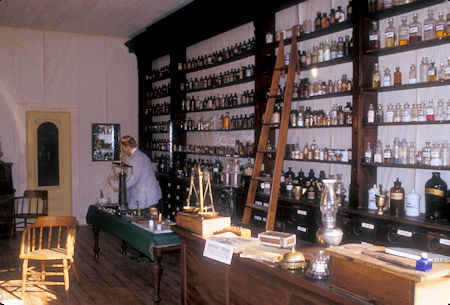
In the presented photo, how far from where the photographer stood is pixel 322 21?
15.8 ft

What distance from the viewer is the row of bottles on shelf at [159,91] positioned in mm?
8349

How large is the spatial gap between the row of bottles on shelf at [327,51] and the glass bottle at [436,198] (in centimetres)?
162

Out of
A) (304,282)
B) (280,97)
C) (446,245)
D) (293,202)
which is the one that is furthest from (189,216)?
(280,97)

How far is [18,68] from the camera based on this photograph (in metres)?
8.20

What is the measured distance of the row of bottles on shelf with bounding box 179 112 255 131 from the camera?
6.10 metres

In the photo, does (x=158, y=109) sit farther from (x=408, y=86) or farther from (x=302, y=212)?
(x=408, y=86)

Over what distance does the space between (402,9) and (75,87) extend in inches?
261

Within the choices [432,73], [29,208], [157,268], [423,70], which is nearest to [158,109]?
[29,208]

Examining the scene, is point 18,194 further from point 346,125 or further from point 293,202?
point 346,125

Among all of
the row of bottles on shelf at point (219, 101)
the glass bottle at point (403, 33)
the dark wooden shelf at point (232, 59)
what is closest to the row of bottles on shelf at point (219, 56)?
the dark wooden shelf at point (232, 59)

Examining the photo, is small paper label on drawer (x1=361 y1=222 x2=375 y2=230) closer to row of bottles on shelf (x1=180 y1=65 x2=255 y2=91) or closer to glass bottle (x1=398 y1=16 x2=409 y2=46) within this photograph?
glass bottle (x1=398 y1=16 x2=409 y2=46)

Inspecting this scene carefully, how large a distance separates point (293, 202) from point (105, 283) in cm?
234

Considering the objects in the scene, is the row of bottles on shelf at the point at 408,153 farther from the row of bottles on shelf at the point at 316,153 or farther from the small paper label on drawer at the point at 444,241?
the small paper label on drawer at the point at 444,241

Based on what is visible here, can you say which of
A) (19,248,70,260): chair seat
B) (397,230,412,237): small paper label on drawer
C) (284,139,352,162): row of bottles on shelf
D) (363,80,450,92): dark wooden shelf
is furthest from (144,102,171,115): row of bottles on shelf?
(397,230,412,237): small paper label on drawer
